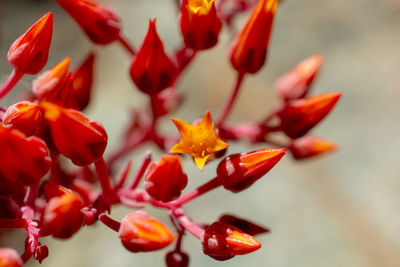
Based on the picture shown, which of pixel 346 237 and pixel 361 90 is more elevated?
pixel 361 90

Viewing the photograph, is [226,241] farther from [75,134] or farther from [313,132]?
[313,132]

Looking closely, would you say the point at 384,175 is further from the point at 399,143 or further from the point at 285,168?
the point at 285,168

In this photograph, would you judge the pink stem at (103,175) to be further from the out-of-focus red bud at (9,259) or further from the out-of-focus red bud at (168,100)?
the out-of-focus red bud at (168,100)

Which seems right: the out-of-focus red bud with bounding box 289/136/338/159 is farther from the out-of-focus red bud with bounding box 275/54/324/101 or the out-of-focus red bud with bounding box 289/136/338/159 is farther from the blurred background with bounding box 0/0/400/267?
the blurred background with bounding box 0/0/400/267

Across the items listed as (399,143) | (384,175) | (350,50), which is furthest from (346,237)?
(350,50)

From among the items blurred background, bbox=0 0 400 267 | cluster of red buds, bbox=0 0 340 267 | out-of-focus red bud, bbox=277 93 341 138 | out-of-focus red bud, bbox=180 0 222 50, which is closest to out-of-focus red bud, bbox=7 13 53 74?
cluster of red buds, bbox=0 0 340 267
